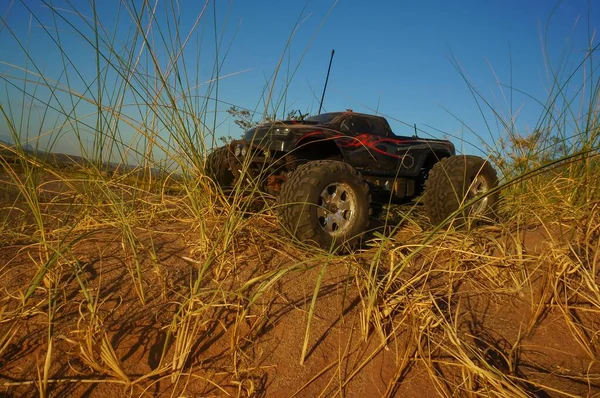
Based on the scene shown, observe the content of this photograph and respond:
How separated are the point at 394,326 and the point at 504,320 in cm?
53

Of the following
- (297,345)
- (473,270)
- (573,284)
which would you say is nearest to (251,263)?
(297,345)

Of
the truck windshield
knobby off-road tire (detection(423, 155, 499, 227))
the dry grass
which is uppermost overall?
the truck windshield

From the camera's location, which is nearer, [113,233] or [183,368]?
[183,368]

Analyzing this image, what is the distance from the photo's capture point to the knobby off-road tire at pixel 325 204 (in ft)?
7.63

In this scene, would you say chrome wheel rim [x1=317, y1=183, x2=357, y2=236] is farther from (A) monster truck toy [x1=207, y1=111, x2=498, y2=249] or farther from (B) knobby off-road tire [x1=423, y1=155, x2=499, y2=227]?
(B) knobby off-road tire [x1=423, y1=155, x2=499, y2=227]

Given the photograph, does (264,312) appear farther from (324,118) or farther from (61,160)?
(324,118)

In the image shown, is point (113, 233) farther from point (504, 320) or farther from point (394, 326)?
point (504, 320)

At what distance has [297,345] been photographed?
4.45 ft

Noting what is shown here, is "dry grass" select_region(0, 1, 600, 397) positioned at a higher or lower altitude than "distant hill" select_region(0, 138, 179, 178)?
lower

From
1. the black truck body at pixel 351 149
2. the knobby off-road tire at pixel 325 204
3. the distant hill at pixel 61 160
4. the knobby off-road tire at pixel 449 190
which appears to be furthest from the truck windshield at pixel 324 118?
the distant hill at pixel 61 160

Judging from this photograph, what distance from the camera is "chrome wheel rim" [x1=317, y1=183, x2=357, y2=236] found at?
2.63 meters

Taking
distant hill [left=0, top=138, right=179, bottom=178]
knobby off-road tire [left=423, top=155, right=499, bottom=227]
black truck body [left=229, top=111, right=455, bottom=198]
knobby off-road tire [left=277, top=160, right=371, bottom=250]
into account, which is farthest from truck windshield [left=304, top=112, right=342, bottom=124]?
distant hill [left=0, top=138, right=179, bottom=178]

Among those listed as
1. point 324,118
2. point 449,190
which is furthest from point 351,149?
point 449,190

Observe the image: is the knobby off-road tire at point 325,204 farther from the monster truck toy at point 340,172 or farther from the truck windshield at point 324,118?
the truck windshield at point 324,118
